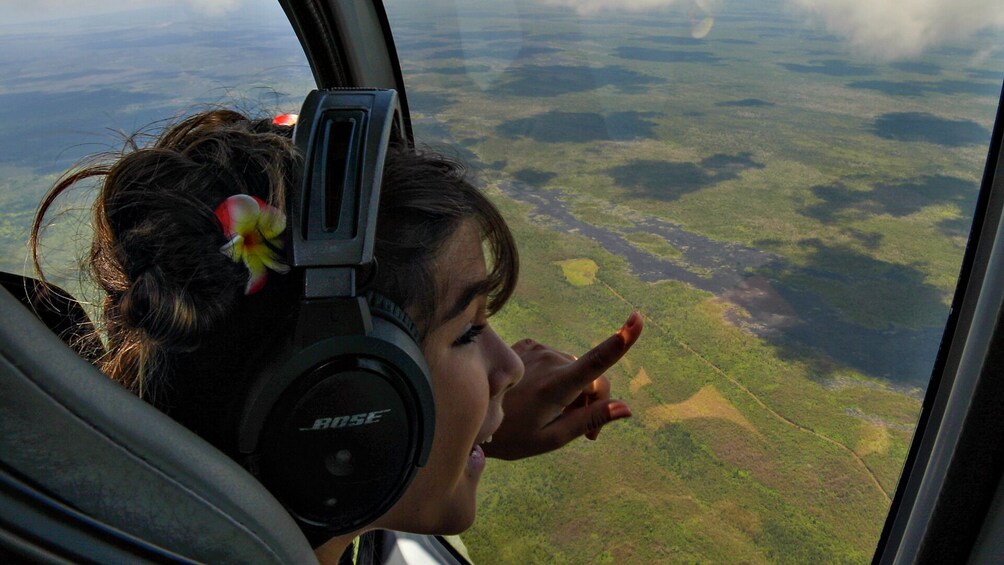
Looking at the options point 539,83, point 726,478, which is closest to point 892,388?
point 726,478

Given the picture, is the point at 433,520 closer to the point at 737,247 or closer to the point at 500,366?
the point at 500,366

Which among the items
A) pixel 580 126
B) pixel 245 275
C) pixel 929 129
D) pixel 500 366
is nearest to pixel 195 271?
pixel 245 275

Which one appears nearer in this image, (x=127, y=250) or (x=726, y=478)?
(x=127, y=250)

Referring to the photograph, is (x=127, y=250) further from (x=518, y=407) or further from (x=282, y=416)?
(x=518, y=407)

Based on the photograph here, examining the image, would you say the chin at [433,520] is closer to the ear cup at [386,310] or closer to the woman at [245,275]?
the woman at [245,275]

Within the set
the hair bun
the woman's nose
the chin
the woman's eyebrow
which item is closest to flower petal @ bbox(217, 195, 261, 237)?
the hair bun

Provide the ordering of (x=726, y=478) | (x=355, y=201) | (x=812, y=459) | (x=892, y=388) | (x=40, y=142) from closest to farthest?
(x=355, y=201), (x=892, y=388), (x=812, y=459), (x=726, y=478), (x=40, y=142)

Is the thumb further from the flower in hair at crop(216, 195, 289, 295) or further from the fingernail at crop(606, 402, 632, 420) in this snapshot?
the flower in hair at crop(216, 195, 289, 295)
